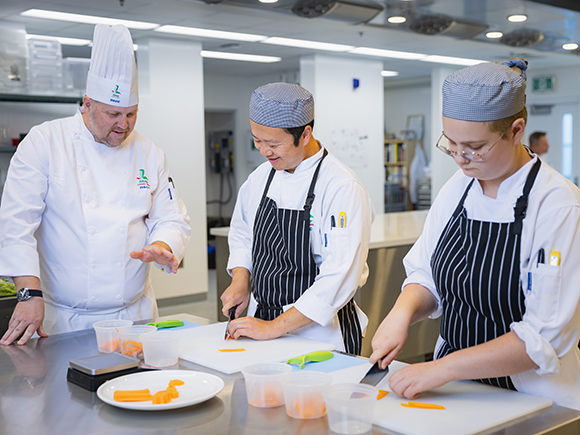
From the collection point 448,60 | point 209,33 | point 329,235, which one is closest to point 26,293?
point 329,235

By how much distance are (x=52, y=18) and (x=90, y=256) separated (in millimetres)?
4325

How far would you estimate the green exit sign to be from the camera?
1030 cm

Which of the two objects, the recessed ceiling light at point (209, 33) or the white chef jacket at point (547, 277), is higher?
the recessed ceiling light at point (209, 33)

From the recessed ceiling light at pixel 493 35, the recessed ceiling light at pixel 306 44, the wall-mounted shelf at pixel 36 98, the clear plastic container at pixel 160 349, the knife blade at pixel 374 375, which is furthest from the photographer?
the recessed ceiling light at pixel 306 44

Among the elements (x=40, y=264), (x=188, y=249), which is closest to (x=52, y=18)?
(x=188, y=249)

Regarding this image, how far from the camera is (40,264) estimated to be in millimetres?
2436

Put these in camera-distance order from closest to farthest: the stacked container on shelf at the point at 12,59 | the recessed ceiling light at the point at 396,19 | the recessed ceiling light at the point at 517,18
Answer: the recessed ceiling light at the point at 396,19, the recessed ceiling light at the point at 517,18, the stacked container on shelf at the point at 12,59

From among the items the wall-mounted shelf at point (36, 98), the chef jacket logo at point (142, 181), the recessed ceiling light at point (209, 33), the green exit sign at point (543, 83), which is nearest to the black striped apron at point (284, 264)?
the chef jacket logo at point (142, 181)

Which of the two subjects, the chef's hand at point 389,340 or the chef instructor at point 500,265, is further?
the chef's hand at point 389,340

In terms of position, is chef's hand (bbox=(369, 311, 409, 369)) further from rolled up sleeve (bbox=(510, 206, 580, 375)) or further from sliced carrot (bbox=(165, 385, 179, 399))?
sliced carrot (bbox=(165, 385, 179, 399))

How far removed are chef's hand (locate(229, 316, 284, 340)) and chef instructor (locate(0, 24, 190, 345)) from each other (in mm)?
389

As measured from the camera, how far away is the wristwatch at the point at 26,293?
2145 millimetres

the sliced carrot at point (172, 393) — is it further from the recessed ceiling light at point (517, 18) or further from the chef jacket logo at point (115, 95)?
the recessed ceiling light at point (517, 18)

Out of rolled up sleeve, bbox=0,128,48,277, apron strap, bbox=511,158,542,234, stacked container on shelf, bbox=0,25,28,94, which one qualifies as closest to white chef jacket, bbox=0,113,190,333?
rolled up sleeve, bbox=0,128,48,277
